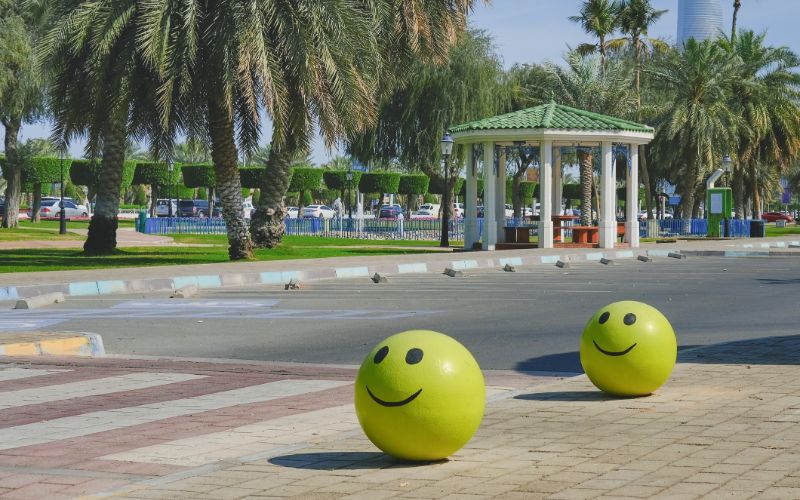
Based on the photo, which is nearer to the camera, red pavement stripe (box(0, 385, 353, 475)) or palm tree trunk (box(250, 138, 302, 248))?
red pavement stripe (box(0, 385, 353, 475))

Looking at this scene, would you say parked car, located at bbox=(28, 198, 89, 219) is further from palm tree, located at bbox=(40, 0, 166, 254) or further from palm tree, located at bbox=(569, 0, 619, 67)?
palm tree, located at bbox=(40, 0, 166, 254)

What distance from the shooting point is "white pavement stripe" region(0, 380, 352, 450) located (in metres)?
8.17

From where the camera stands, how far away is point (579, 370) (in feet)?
38.1

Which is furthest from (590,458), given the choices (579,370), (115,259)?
(115,259)

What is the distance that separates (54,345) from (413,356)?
7137 millimetres

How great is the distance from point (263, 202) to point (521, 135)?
29.9 ft

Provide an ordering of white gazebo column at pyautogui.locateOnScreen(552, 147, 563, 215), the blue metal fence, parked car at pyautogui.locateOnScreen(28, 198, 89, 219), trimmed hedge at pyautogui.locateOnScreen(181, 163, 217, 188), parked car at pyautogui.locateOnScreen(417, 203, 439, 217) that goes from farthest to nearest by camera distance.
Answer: parked car at pyautogui.locateOnScreen(417, 203, 439, 217)
trimmed hedge at pyautogui.locateOnScreen(181, 163, 217, 188)
parked car at pyautogui.locateOnScreen(28, 198, 89, 219)
the blue metal fence
white gazebo column at pyautogui.locateOnScreen(552, 147, 563, 215)

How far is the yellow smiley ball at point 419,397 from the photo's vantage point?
6.68 m

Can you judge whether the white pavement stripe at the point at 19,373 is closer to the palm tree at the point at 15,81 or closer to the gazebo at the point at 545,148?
the palm tree at the point at 15,81

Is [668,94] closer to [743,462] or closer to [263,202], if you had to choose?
[263,202]

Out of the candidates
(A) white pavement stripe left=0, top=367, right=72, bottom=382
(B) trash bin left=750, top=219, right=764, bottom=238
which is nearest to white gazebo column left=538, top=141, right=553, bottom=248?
(B) trash bin left=750, top=219, right=764, bottom=238

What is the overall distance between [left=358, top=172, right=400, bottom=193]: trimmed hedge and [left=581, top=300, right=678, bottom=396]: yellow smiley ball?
83494 mm

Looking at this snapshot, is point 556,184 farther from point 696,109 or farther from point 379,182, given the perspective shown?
point 379,182

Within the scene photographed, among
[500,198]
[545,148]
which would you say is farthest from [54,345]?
[500,198]
